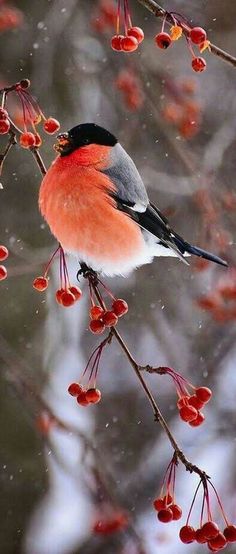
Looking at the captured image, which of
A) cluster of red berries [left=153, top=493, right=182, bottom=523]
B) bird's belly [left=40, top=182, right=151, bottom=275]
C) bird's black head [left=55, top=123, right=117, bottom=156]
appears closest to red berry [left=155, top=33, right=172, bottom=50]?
bird's black head [left=55, top=123, right=117, bottom=156]

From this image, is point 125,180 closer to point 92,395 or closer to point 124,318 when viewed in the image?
point 92,395

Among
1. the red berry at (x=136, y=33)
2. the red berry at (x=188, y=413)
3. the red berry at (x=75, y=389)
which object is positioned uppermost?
the red berry at (x=136, y=33)

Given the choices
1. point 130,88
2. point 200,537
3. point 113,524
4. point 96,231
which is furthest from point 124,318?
point 200,537

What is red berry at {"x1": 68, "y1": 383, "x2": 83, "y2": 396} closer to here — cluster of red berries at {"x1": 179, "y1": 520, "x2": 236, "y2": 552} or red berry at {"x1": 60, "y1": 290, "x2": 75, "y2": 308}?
red berry at {"x1": 60, "y1": 290, "x2": 75, "y2": 308}

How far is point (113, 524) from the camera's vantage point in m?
2.39

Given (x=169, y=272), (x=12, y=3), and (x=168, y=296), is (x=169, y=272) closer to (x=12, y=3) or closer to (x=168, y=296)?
(x=168, y=296)

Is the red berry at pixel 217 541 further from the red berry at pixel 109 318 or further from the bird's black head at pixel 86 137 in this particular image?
the bird's black head at pixel 86 137

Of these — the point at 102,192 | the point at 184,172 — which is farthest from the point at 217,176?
the point at 102,192

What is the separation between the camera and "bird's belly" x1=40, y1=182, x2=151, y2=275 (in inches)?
44.1

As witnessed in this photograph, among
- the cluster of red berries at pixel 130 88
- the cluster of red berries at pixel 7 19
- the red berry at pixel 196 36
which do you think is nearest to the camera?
the red berry at pixel 196 36

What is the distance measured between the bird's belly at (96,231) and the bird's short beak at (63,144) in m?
0.07

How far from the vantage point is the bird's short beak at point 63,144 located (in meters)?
0.98

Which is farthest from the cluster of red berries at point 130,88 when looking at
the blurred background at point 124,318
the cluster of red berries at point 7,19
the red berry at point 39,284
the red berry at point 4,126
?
the red berry at point 4,126

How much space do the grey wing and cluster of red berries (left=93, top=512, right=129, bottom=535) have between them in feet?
4.64
